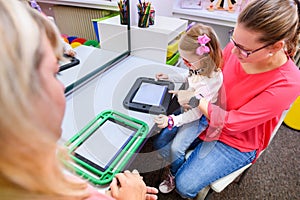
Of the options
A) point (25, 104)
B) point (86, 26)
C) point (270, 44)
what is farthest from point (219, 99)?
point (25, 104)

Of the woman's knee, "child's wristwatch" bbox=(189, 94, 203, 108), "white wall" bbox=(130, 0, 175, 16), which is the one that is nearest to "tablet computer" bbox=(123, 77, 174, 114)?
"child's wristwatch" bbox=(189, 94, 203, 108)

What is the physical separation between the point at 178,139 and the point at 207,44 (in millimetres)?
469

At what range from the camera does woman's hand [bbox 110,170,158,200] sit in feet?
1.82

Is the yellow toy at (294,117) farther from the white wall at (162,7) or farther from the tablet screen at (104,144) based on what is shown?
the tablet screen at (104,144)

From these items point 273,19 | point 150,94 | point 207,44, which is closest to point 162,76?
point 150,94

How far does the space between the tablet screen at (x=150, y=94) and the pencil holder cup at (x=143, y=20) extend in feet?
1.42

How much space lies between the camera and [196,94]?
908 mm

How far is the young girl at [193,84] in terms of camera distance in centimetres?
82

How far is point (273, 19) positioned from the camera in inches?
25.3

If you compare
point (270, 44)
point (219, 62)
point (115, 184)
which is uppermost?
point (270, 44)

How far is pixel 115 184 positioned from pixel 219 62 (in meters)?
0.68

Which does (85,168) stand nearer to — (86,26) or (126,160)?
(126,160)

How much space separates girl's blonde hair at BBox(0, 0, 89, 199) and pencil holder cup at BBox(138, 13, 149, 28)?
959 millimetres

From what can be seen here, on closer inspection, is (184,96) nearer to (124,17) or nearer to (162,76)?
(162,76)
